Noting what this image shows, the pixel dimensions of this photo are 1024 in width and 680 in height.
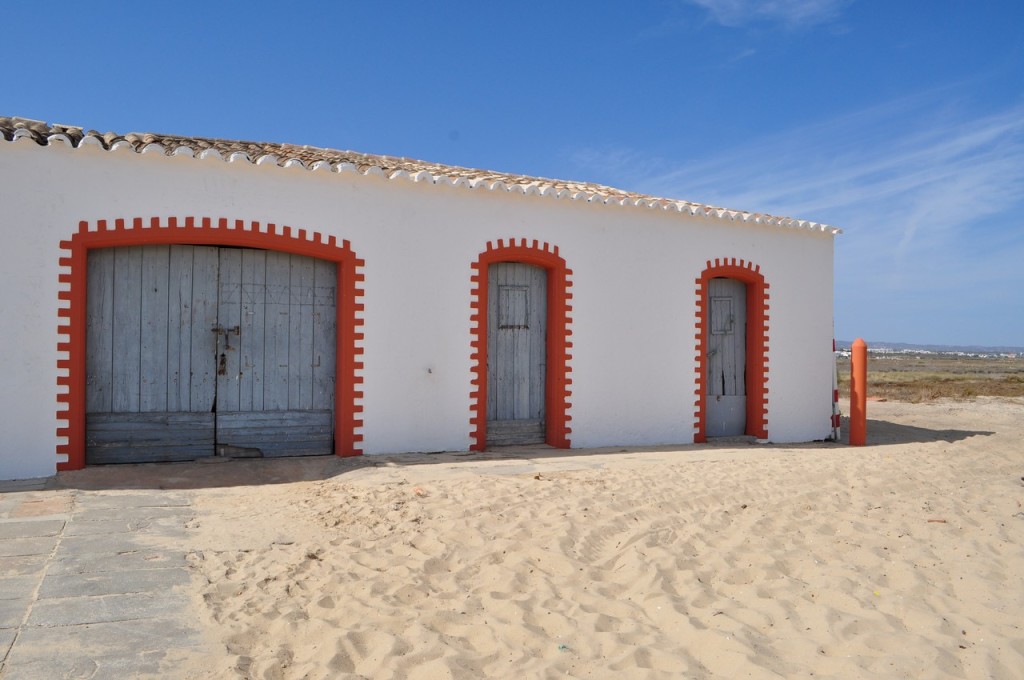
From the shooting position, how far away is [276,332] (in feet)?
27.0

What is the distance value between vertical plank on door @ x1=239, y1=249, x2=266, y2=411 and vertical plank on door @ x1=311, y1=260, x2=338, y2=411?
59cm

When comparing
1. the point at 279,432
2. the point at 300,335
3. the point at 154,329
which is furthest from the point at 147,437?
the point at 300,335

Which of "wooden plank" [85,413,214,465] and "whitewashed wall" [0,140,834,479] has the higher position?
"whitewashed wall" [0,140,834,479]

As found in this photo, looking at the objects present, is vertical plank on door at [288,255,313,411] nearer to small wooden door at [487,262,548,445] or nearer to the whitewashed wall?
the whitewashed wall

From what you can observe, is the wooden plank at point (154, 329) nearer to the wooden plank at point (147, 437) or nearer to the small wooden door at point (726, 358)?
the wooden plank at point (147, 437)

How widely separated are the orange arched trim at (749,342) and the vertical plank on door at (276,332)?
5805mm

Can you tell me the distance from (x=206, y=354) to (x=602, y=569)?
17.3 feet

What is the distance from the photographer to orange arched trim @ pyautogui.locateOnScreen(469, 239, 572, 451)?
900 centimetres

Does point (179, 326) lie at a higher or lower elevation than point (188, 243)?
lower

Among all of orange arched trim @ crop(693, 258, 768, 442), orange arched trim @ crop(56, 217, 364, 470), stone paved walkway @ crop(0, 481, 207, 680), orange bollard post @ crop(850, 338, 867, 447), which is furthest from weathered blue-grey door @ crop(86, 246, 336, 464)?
orange bollard post @ crop(850, 338, 867, 447)

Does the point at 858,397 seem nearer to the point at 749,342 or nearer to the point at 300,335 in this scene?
the point at 749,342

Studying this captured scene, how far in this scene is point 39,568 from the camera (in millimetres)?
4305

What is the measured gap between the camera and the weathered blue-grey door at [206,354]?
24.5 ft

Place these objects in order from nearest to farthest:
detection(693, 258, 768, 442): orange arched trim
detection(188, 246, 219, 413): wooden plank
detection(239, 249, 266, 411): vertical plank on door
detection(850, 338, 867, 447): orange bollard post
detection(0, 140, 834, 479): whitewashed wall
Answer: detection(0, 140, 834, 479): whitewashed wall, detection(188, 246, 219, 413): wooden plank, detection(239, 249, 266, 411): vertical plank on door, detection(693, 258, 768, 442): orange arched trim, detection(850, 338, 867, 447): orange bollard post
